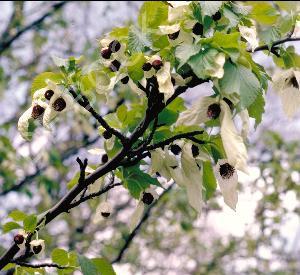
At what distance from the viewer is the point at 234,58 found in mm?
970

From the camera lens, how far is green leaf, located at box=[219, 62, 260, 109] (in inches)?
37.5

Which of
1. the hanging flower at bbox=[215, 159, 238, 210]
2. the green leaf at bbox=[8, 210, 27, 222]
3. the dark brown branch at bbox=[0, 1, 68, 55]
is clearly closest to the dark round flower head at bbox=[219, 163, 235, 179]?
the hanging flower at bbox=[215, 159, 238, 210]

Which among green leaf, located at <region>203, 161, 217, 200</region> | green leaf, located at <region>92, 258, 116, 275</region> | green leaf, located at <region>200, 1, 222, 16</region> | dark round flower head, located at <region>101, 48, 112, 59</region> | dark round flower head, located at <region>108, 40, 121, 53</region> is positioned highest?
green leaf, located at <region>200, 1, 222, 16</region>

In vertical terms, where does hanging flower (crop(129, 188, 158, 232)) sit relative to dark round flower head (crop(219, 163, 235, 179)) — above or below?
below

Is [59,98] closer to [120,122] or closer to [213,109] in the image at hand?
[120,122]

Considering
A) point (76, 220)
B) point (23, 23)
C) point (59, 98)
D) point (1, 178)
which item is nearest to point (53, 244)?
point (1, 178)

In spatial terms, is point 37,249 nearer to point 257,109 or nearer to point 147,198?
point 147,198

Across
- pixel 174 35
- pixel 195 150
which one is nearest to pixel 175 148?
pixel 195 150

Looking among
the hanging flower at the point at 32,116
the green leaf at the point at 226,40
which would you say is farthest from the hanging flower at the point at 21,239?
the green leaf at the point at 226,40

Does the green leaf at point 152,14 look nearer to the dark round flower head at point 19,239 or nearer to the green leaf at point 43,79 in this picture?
the green leaf at point 43,79

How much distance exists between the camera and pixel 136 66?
1.10m

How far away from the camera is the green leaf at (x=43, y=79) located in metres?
1.18

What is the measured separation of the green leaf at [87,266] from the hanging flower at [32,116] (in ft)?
1.15

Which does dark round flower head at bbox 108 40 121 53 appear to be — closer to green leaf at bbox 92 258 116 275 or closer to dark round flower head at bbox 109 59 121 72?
dark round flower head at bbox 109 59 121 72
